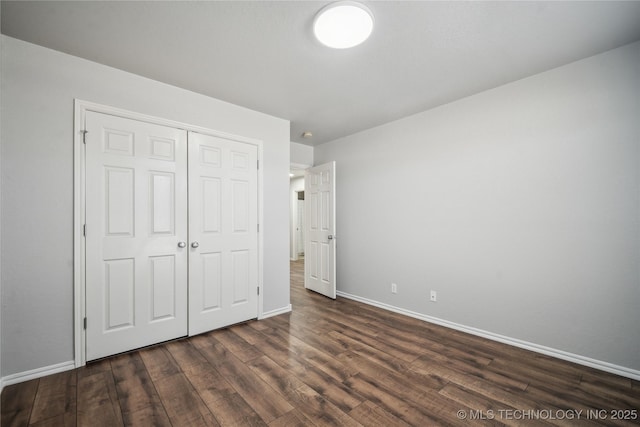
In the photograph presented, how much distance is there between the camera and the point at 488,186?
9.27ft

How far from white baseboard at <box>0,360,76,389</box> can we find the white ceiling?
8.14 ft

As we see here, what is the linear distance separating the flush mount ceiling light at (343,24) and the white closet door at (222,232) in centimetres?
167

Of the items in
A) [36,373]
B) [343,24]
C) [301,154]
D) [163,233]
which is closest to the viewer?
[343,24]

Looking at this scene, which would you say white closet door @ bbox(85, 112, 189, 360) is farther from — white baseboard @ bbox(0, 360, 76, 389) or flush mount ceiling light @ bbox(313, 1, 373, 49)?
flush mount ceiling light @ bbox(313, 1, 373, 49)

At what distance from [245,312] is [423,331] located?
203 centimetres

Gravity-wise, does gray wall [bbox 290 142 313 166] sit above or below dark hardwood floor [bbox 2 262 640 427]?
above

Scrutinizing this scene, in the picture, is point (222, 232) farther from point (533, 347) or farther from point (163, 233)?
point (533, 347)

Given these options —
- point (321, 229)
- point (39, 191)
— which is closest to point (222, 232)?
point (39, 191)

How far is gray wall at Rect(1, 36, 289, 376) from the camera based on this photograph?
199cm

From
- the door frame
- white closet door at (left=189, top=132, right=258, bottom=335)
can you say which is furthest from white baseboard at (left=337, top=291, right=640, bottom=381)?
the door frame

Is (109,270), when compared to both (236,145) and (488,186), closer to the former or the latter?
(236,145)

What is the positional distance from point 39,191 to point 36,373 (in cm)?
138

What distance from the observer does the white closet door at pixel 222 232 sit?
2852 millimetres

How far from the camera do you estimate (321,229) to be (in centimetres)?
440
